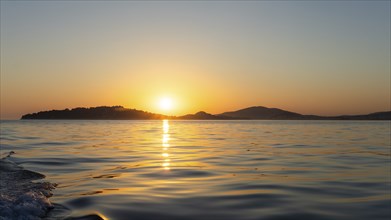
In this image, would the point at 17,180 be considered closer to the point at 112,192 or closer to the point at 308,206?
the point at 112,192

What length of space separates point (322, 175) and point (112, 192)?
8.89m

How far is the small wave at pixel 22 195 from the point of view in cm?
884

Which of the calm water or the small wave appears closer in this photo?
the small wave

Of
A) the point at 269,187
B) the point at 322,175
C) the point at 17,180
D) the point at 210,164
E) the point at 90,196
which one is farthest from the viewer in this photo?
the point at 210,164

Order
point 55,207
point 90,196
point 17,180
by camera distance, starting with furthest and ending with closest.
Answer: point 17,180
point 90,196
point 55,207

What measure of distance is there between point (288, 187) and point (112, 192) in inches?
240

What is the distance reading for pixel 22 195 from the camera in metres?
10.5

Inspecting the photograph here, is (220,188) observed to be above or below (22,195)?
below

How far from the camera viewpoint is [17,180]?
14438 mm

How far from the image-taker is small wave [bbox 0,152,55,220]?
29.0 feet

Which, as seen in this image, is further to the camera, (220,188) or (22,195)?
(220,188)

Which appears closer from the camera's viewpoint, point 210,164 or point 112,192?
point 112,192

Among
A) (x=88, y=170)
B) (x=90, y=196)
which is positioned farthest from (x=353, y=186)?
(x=88, y=170)

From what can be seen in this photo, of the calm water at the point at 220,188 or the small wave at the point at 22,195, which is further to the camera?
the calm water at the point at 220,188
